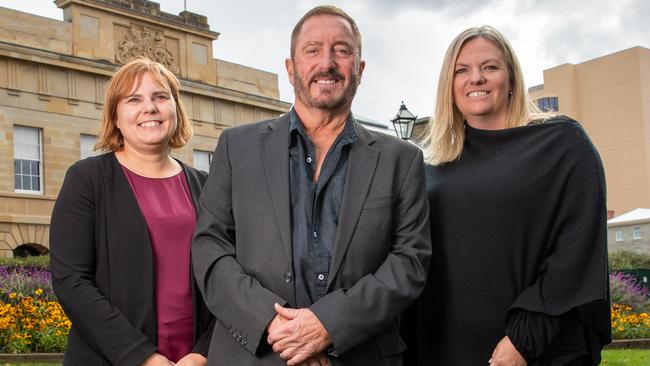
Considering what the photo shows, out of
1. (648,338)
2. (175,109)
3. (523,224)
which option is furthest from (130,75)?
(648,338)

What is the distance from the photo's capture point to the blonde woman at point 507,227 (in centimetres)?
423

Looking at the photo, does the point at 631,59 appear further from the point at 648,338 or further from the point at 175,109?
the point at 175,109

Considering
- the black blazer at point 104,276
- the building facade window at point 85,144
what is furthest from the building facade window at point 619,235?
the black blazer at point 104,276

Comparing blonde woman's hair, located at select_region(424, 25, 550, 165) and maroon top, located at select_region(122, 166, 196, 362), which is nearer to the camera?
maroon top, located at select_region(122, 166, 196, 362)

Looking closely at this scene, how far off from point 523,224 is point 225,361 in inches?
68.7

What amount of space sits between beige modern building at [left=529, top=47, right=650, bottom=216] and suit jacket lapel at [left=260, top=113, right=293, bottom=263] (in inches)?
3376

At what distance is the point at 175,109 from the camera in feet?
15.5

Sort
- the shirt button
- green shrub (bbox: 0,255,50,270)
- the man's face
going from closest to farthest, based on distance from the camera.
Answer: the shirt button < the man's face < green shrub (bbox: 0,255,50,270)

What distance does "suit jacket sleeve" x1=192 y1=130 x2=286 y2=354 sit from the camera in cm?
380

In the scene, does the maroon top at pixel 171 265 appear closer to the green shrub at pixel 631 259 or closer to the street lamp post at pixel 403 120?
the street lamp post at pixel 403 120

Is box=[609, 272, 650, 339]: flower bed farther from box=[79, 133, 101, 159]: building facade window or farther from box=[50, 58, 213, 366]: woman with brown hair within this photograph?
box=[79, 133, 101, 159]: building facade window

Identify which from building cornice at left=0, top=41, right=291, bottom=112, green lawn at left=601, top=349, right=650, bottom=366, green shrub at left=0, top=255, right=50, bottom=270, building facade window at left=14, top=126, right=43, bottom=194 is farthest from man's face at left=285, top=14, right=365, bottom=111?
building facade window at left=14, top=126, right=43, bottom=194

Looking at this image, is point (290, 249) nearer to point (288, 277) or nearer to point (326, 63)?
point (288, 277)

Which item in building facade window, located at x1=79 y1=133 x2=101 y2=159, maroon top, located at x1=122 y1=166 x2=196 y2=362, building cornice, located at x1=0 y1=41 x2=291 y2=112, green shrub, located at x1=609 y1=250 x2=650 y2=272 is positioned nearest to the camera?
maroon top, located at x1=122 y1=166 x2=196 y2=362
